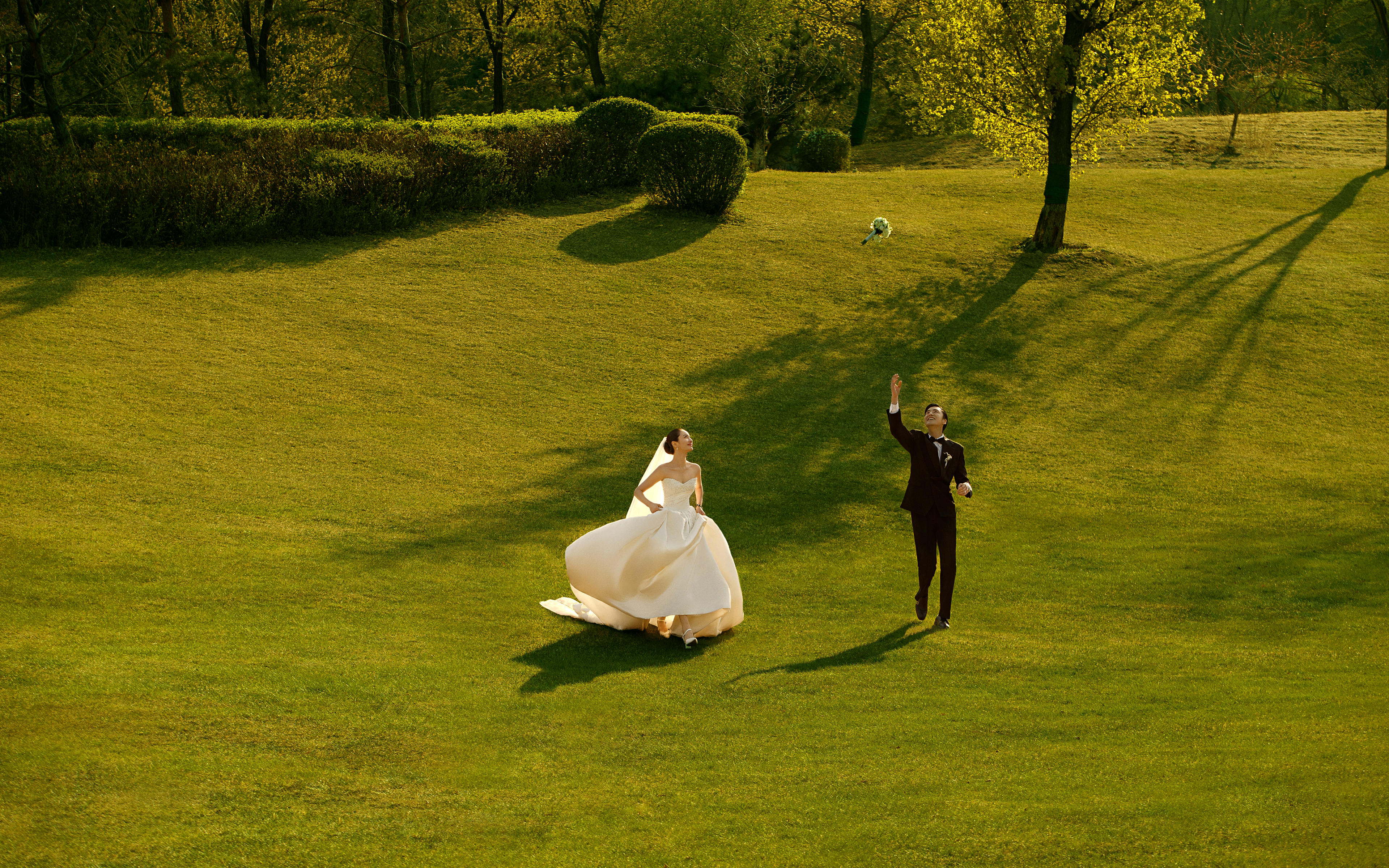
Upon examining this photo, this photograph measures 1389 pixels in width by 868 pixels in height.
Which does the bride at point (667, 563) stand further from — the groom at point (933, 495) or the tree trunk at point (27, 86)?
the tree trunk at point (27, 86)

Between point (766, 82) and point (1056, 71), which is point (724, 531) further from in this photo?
point (766, 82)

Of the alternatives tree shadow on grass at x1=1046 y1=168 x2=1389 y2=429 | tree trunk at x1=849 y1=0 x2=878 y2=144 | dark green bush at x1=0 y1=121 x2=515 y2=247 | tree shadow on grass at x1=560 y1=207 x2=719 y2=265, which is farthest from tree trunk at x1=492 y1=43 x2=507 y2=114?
tree shadow on grass at x1=1046 y1=168 x2=1389 y2=429

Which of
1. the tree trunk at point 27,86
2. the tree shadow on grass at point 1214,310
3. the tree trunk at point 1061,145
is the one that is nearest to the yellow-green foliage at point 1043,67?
the tree trunk at point 1061,145

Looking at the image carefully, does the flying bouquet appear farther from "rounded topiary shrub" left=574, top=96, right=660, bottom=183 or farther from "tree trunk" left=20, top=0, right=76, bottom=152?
"tree trunk" left=20, top=0, right=76, bottom=152

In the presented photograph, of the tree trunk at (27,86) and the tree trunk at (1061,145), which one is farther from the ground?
the tree trunk at (27,86)

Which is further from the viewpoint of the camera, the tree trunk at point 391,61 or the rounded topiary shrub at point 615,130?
the tree trunk at point 391,61

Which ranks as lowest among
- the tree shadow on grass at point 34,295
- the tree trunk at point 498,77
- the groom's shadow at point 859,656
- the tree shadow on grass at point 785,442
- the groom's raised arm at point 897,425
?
the groom's shadow at point 859,656

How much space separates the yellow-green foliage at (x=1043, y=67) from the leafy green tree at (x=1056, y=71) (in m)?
0.02

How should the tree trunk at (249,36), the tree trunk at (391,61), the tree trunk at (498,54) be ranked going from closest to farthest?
the tree trunk at (391,61), the tree trunk at (249,36), the tree trunk at (498,54)

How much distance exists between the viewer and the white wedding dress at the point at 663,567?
952 centimetres

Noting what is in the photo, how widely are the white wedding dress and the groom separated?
1.87 m

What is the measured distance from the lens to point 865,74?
47125 mm

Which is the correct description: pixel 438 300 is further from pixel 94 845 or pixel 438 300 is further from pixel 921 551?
pixel 94 845

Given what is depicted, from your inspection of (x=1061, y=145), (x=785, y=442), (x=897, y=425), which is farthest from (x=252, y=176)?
(x=1061, y=145)
